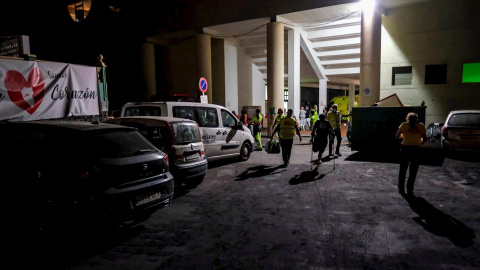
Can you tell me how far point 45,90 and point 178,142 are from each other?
3713 mm

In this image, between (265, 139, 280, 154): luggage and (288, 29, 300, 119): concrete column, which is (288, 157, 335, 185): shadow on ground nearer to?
(265, 139, 280, 154): luggage

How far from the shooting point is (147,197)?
4277 millimetres

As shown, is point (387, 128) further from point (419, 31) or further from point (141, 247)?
point (141, 247)

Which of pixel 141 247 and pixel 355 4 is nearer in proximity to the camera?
pixel 141 247

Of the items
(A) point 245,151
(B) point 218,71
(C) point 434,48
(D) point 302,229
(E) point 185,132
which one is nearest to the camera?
(D) point 302,229

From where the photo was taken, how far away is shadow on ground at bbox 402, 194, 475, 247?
13.5 feet

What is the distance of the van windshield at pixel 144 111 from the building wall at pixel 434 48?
1290cm

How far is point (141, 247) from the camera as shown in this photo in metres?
3.96

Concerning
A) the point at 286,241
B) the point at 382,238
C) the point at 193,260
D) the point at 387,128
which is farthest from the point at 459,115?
the point at 193,260

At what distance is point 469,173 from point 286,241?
641 cm

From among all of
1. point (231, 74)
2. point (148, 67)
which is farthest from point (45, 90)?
point (231, 74)

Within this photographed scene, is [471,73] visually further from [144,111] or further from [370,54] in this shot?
[144,111]

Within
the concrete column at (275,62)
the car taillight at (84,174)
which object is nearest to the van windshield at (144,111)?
the car taillight at (84,174)

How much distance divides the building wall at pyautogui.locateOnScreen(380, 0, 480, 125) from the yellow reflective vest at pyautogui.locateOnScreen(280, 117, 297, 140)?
9740 mm
